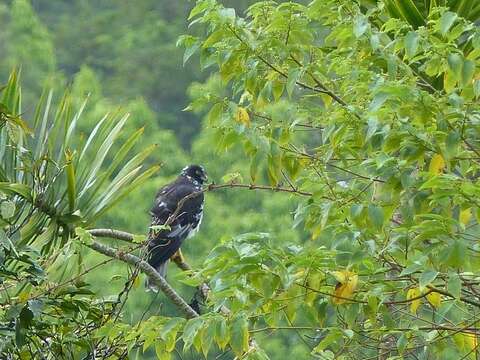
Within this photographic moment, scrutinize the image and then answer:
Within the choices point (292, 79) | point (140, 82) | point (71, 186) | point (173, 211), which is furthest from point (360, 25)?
point (140, 82)

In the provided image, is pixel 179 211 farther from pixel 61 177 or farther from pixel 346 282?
pixel 346 282

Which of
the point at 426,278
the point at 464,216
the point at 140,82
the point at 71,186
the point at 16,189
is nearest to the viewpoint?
the point at 426,278

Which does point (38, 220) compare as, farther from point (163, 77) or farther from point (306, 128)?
point (163, 77)

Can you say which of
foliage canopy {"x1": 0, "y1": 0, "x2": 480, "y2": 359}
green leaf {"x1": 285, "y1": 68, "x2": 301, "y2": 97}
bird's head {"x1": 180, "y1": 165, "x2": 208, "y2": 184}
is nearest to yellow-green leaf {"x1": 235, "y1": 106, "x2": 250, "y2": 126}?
foliage canopy {"x1": 0, "y1": 0, "x2": 480, "y2": 359}

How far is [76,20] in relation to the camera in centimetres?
2558

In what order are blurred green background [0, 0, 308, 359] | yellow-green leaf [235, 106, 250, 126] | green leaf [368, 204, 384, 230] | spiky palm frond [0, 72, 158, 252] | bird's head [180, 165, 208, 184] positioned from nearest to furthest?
green leaf [368, 204, 384, 230], yellow-green leaf [235, 106, 250, 126], spiky palm frond [0, 72, 158, 252], bird's head [180, 165, 208, 184], blurred green background [0, 0, 308, 359]

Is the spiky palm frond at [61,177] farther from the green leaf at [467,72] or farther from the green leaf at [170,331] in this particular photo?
the green leaf at [467,72]

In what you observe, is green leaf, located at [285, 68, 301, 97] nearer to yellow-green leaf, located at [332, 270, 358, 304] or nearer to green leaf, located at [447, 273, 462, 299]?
yellow-green leaf, located at [332, 270, 358, 304]

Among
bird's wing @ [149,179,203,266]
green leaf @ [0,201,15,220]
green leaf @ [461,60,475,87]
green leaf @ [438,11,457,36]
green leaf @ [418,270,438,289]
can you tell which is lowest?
bird's wing @ [149,179,203,266]

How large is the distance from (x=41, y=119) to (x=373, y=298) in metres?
1.70

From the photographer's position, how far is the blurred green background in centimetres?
1399

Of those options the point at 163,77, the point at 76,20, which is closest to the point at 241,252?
the point at 163,77

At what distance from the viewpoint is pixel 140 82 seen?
74.2 feet

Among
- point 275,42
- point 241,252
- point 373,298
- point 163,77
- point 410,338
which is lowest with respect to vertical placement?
point 163,77
